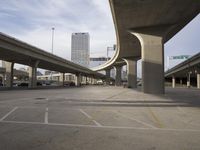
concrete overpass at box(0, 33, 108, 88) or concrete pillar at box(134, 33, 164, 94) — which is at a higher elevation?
concrete overpass at box(0, 33, 108, 88)

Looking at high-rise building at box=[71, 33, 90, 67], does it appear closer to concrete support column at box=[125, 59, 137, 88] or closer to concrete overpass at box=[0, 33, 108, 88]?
concrete overpass at box=[0, 33, 108, 88]

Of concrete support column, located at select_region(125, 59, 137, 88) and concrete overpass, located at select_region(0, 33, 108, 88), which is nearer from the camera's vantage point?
concrete overpass, located at select_region(0, 33, 108, 88)

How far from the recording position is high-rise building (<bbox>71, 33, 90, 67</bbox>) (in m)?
143

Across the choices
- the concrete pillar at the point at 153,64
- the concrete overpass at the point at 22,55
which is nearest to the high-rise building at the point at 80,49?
the concrete overpass at the point at 22,55

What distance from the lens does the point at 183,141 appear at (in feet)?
24.1

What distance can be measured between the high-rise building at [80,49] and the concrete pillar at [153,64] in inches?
4248

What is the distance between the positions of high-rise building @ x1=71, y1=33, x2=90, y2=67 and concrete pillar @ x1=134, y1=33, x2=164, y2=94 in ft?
354

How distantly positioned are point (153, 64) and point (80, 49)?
112738 mm

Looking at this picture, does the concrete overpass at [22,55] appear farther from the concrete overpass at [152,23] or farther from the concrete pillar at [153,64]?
the concrete pillar at [153,64]

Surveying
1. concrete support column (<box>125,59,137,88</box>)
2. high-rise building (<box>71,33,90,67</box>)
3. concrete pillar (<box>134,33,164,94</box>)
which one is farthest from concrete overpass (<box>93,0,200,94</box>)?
high-rise building (<box>71,33,90,67</box>)

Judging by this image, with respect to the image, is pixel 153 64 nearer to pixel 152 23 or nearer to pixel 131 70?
pixel 152 23

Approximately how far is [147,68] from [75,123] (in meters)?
24.6

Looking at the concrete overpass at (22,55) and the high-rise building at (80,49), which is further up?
the high-rise building at (80,49)

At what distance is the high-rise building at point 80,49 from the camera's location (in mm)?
142875
